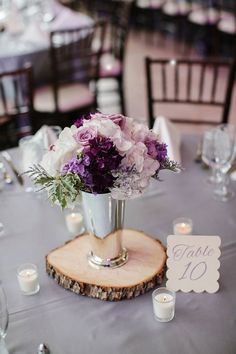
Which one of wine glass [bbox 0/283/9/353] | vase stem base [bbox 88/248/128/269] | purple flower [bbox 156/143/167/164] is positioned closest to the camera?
wine glass [bbox 0/283/9/353]

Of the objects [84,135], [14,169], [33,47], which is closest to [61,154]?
[84,135]

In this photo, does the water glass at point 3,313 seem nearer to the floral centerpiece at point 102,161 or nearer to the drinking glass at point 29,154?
the floral centerpiece at point 102,161

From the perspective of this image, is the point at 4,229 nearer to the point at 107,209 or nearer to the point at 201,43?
the point at 107,209

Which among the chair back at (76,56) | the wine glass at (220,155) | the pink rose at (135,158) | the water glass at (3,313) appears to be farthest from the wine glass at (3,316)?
the chair back at (76,56)

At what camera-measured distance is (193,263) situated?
132 centimetres

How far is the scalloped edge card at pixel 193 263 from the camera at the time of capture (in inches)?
51.8

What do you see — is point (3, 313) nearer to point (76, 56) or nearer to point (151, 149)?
point (151, 149)

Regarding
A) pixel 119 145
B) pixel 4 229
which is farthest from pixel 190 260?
pixel 4 229

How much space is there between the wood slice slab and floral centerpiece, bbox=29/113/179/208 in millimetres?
222

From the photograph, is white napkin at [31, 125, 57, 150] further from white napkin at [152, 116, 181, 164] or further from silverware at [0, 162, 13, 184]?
white napkin at [152, 116, 181, 164]

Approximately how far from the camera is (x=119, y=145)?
1173mm

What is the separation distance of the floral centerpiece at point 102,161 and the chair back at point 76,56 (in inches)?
80.4

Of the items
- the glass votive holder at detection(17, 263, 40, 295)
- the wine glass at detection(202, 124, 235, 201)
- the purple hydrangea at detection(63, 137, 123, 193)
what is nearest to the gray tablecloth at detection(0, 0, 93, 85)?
the wine glass at detection(202, 124, 235, 201)

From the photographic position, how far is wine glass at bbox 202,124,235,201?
5.86 ft
